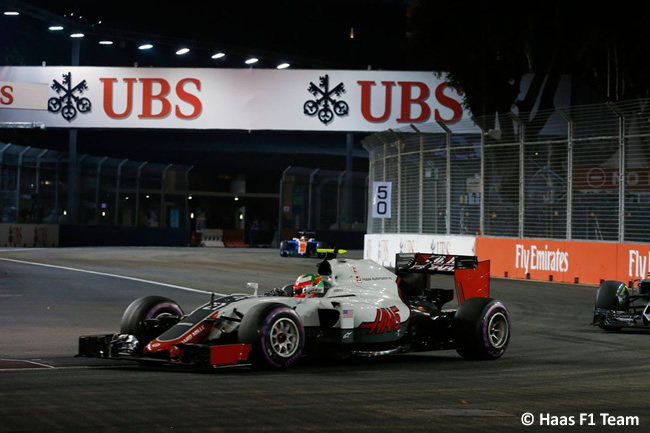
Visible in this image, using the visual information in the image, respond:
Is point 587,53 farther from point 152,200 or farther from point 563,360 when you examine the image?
point 563,360

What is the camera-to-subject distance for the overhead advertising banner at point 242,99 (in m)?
45.3

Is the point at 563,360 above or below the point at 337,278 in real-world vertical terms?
below

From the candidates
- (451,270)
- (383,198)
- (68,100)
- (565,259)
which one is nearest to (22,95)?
(68,100)

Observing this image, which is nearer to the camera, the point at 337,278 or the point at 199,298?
the point at 337,278

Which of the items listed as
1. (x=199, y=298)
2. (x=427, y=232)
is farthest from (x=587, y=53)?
(x=199, y=298)

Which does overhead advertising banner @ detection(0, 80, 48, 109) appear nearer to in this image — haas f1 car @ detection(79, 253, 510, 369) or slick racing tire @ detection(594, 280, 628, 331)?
slick racing tire @ detection(594, 280, 628, 331)

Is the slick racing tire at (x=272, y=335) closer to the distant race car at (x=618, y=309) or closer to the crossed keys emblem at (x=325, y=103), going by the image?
the distant race car at (x=618, y=309)

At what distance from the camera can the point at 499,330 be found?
12242mm

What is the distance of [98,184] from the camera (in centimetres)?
5284

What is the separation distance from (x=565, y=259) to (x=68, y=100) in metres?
27.1

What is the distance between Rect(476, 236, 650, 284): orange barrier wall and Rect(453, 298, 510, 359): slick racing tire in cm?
1285

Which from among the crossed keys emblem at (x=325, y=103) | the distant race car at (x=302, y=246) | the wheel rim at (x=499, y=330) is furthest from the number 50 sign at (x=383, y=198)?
the wheel rim at (x=499, y=330)

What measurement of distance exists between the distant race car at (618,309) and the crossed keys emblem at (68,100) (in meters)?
34.8

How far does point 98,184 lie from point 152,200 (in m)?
4.57
